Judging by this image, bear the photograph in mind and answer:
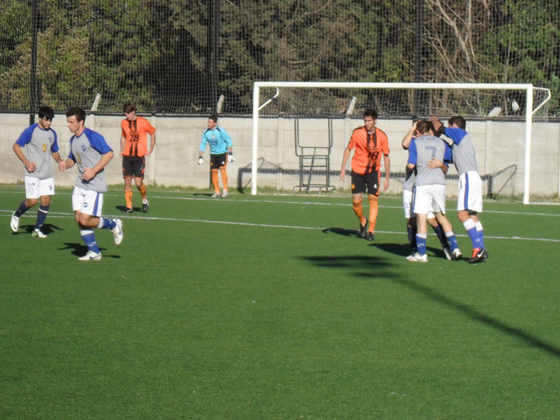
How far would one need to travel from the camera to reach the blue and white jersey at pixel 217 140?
19.4 meters

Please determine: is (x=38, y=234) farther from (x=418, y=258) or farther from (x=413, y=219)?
(x=418, y=258)

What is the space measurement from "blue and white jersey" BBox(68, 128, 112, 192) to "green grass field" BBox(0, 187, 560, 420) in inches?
38.7

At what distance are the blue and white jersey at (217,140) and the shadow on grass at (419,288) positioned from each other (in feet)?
27.2

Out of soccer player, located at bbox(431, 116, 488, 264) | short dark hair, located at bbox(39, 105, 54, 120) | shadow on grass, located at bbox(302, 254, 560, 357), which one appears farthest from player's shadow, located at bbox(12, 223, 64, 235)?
soccer player, located at bbox(431, 116, 488, 264)

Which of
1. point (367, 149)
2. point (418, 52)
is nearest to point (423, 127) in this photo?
point (367, 149)

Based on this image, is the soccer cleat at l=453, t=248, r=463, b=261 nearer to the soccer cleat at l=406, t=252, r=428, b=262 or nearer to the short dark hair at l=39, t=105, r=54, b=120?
the soccer cleat at l=406, t=252, r=428, b=262

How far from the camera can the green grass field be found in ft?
16.2

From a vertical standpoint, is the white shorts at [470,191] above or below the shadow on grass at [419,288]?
above

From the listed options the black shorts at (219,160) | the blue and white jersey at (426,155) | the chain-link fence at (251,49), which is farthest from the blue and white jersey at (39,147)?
the chain-link fence at (251,49)

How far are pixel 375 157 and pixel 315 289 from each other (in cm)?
451

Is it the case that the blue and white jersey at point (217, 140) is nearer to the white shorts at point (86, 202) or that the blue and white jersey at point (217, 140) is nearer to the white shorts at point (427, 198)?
the white shorts at point (86, 202)

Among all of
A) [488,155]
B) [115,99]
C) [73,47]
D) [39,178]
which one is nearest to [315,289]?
[39,178]

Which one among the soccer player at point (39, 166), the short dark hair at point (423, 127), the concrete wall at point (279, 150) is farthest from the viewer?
the concrete wall at point (279, 150)

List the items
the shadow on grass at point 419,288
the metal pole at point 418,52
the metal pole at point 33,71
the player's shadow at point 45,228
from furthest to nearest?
the metal pole at point 33,71
the metal pole at point 418,52
the player's shadow at point 45,228
the shadow on grass at point 419,288
